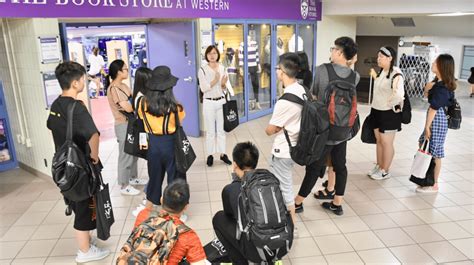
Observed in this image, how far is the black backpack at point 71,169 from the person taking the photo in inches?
99.0

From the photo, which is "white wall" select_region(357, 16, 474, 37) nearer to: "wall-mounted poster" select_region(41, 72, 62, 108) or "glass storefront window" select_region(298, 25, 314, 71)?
"glass storefront window" select_region(298, 25, 314, 71)

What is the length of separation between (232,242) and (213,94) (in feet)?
8.36

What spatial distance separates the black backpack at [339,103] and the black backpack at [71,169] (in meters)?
1.91

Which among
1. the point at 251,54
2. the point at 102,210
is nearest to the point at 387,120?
the point at 102,210

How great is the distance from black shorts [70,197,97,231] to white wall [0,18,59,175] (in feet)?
5.60

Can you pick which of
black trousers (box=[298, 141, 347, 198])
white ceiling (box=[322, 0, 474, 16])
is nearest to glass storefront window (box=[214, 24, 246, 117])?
white ceiling (box=[322, 0, 474, 16])

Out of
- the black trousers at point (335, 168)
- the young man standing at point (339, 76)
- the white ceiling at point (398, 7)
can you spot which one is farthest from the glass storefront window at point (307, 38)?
the black trousers at point (335, 168)

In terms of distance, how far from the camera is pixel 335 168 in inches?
139

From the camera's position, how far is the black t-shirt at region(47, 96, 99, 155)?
2611 millimetres

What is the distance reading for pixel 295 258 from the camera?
9.92ft

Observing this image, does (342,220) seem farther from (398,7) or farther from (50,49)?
(398,7)

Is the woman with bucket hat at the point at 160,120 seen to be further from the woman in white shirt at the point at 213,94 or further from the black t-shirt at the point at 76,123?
the woman in white shirt at the point at 213,94

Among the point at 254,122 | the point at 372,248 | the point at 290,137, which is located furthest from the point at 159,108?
the point at 254,122

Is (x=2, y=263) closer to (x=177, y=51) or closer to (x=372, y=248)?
(x=372, y=248)
